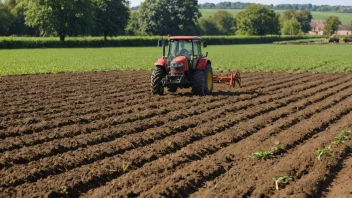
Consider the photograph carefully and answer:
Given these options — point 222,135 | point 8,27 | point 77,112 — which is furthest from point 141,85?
point 8,27

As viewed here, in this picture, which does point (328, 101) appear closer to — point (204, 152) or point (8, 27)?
point (204, 152)

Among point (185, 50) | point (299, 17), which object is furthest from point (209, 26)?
point (185, 50)

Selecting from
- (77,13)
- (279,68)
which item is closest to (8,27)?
(77,13)

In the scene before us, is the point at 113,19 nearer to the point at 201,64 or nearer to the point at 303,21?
the point at 201,64

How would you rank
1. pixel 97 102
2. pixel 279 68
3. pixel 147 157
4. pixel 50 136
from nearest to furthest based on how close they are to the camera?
pixel 147 157 < pixel 50 136 < pixel 97 102 < pixel 279 68

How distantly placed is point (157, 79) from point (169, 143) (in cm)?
708

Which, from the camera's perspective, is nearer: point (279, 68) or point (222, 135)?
point (222, 135)

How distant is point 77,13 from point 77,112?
6154cm

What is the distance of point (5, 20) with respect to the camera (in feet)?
284

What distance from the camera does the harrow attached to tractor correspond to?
16.3 m

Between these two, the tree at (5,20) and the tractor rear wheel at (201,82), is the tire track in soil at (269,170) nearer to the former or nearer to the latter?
the tractor rear wheel at (201,82)

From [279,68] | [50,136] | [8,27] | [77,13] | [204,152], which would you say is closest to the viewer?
[204,152]

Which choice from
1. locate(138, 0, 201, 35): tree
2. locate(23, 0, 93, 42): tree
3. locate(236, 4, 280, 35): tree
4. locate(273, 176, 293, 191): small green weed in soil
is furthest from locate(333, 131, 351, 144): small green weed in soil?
locate(236, 4, 280, 35): tree

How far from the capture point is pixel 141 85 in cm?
2061
